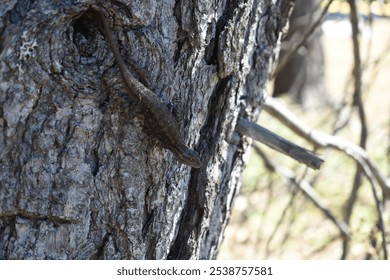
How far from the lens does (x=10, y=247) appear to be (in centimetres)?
155

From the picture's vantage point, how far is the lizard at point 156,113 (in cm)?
150

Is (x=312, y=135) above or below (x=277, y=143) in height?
above

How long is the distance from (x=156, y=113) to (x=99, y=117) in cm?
12

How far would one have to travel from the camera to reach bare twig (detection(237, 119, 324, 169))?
2047 millimetres

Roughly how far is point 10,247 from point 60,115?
311mm

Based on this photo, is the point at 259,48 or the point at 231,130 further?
the point at 259,48

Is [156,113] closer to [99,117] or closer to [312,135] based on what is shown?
[99,117]

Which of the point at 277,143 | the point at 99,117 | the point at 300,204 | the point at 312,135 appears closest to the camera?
the point at 99,117

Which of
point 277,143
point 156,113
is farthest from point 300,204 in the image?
point 156,113

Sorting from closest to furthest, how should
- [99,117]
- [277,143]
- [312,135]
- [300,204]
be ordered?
[99,117] → [277,143] → [312,135] → [300,204]

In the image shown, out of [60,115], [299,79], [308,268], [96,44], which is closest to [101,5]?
[96,44]

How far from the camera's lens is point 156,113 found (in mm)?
1547

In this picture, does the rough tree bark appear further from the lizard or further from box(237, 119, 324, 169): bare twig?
box(237, 119, 324, 169): bare twig

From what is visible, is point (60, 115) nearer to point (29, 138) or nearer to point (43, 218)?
point (29, 138)
